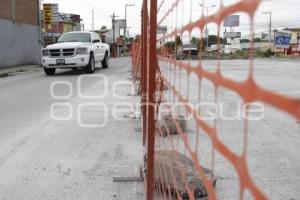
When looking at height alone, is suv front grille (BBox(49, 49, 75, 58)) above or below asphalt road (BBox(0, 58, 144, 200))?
above

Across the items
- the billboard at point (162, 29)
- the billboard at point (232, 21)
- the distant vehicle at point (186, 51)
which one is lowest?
the distant vehicle at point (186, 51)

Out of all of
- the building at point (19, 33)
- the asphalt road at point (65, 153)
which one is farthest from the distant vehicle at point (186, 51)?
the building at point (19, 33)

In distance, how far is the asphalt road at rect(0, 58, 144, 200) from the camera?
4297mm

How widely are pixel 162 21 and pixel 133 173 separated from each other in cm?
171

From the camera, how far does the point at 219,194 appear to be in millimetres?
3988

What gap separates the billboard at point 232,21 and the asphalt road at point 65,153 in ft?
9.50

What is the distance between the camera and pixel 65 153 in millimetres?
5613

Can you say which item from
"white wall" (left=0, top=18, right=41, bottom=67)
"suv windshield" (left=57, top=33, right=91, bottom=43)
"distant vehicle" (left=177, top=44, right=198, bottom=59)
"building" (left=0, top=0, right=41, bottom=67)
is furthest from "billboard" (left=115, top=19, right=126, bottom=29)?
"distant vehicle" (left=177, top=44, right=198, bottom=59)

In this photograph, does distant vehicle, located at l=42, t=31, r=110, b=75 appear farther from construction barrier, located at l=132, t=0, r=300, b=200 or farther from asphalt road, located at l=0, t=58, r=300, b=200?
construction barrier, located at l=132, t=0, r=300, b=200

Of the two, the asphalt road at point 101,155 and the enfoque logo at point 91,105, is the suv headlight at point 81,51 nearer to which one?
the enfoque logo at point 91,105

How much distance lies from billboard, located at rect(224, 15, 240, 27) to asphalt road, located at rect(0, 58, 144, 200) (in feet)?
9.50

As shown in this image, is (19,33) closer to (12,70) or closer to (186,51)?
(12,70)

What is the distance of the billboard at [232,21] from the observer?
1.26m

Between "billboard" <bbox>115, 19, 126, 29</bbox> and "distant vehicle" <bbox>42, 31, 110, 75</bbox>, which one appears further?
"billboard" <bbox>115, 19, 126, 29</bbox>
